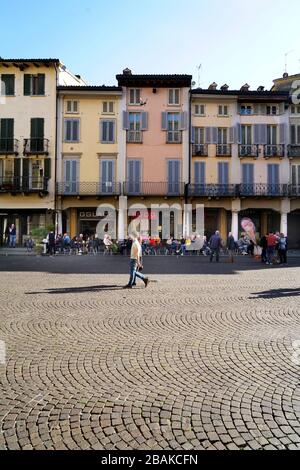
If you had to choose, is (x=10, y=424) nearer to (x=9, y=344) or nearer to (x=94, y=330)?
(x=9, y=344)

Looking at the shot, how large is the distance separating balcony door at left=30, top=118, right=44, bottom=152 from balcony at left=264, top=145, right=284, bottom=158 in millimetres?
18637

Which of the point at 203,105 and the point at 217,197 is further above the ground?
the point at 203,105

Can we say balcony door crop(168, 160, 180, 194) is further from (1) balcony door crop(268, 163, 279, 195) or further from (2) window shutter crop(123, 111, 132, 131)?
(1) balcony door crop(268, 163, 279, 195)

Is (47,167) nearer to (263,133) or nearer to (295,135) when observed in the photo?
(263,133)

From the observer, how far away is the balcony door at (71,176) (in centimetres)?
2941

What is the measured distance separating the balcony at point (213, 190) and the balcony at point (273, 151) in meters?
4.00

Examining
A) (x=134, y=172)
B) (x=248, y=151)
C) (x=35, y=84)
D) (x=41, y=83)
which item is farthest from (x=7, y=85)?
(x=248, y=151)

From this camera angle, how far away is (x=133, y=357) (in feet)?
15.9

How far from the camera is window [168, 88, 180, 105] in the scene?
97.7 ft

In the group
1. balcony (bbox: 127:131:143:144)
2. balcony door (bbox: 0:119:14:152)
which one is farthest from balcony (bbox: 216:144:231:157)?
balcony door (bbox: 0:119:14:152)
